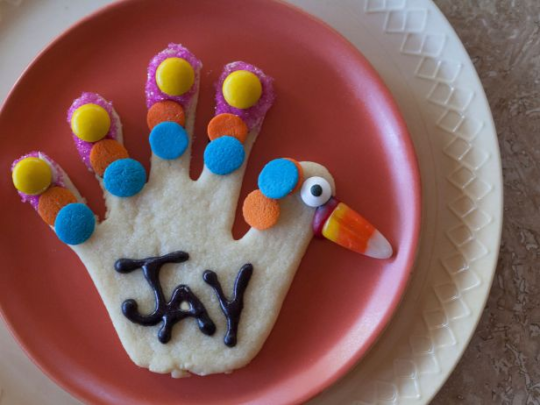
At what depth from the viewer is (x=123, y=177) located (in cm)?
110

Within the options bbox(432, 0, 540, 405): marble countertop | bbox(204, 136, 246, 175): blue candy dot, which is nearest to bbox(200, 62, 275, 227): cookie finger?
bbox(204, 136, 246, 175): blue candy dot

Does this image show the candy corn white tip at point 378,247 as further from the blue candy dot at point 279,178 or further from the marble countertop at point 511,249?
the marble countertop at point 511,249

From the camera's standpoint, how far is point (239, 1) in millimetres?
1149

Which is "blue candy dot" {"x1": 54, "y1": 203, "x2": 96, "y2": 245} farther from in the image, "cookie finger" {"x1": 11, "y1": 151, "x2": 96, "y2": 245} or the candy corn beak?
the candy corn beak

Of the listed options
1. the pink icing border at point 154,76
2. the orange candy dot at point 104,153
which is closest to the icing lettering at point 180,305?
the orange candy dot at point 104,153

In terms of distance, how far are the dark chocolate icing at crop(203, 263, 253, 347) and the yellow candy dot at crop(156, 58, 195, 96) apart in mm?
377

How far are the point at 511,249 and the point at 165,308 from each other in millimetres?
789

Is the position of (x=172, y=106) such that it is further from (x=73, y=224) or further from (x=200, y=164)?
(x=73, y=224)

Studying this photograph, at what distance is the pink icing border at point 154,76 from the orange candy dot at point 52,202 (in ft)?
0.84

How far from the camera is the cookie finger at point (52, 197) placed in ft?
3.60

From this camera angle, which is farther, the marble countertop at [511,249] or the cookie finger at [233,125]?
the marble countertop at [511,249]

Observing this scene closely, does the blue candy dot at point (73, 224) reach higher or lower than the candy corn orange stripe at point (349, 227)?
higher

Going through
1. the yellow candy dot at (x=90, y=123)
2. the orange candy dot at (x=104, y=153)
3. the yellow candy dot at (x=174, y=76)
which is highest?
the yellow candy dot at (x=174, y=76)

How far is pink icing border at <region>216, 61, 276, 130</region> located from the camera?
1.12m
